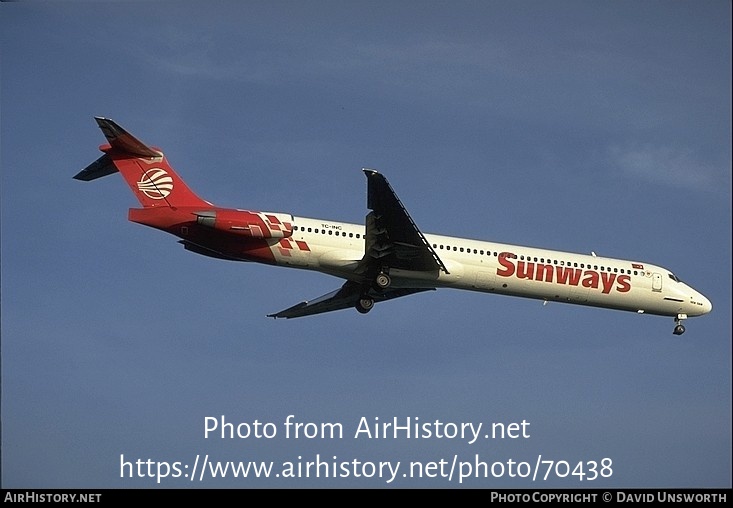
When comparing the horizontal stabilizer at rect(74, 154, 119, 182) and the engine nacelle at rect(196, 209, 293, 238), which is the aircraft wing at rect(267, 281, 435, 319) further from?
the horizontal stabilizer at rect(74, 154, 119, 182)

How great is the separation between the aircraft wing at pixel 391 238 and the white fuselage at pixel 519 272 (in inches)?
22.8

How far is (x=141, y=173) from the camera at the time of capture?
38.2 m

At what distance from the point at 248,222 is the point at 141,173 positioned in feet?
14.6

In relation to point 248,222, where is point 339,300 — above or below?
below

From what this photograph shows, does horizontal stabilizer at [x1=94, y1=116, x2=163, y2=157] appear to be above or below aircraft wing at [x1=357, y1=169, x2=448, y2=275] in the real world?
above

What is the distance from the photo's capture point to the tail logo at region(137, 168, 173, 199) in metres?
38.0

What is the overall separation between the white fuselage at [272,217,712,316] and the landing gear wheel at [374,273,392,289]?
1.02 feet

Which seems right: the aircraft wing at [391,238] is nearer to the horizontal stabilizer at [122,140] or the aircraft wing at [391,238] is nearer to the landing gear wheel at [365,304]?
the landing gear wheel at [365,304]

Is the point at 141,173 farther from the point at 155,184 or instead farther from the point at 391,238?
the point at 391,238

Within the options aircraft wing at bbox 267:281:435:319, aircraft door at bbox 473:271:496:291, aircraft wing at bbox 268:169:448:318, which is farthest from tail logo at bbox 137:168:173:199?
Result: aircraft door at bbox 473:271:496:291

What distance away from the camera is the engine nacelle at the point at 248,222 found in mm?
37188

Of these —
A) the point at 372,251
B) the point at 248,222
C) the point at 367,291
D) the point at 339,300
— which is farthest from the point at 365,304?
the point at 248,222

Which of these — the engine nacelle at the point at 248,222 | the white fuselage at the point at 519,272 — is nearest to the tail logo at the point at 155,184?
the engine nacelle at the point at 248,222
